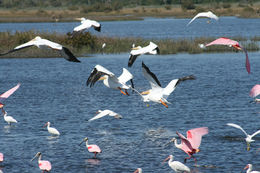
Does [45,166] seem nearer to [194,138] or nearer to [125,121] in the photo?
[194,138]

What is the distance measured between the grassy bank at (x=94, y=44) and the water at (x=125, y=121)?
5.39 meters

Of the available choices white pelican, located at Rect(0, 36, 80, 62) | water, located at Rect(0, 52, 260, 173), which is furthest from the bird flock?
water, located at Rect(0, 52, 260, 173)

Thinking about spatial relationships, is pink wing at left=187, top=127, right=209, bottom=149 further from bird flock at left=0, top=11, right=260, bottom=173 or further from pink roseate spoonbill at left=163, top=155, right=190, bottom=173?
pink roseate spoonbill at left=163, top=155, right=190, bottom=173

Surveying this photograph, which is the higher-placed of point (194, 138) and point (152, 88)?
point (152, 88)

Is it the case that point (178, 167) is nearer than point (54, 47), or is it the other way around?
point (178, 167)

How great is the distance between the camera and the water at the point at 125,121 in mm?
14047

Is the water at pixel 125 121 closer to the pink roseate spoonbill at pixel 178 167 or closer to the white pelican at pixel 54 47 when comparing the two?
the pink roseate spoonbill at pixel 178 167

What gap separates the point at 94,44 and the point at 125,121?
23.0 meters

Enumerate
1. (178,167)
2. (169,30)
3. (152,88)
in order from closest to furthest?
(178,167), (152,88), (169,30)

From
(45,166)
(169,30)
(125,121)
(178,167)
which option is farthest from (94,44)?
(178,167)

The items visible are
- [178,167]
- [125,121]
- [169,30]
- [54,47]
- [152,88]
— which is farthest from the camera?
[169,30]

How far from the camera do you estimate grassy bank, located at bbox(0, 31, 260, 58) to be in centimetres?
4022

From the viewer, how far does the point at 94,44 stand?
41.6 metres

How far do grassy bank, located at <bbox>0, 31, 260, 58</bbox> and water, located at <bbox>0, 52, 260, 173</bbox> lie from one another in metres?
5.39
